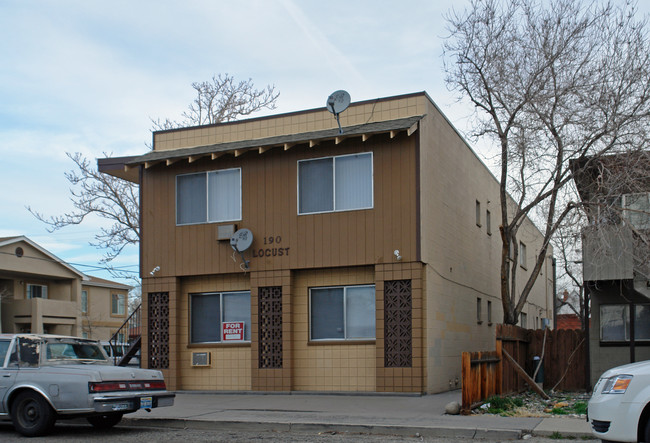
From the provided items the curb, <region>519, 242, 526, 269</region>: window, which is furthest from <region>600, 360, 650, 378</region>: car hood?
<region>519, 242, 526, 269</region>: window

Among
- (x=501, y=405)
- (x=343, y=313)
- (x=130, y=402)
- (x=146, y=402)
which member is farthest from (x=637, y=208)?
(x=130, y=402)

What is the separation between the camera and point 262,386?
1781cm

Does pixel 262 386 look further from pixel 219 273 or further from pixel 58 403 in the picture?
pixel 58 403

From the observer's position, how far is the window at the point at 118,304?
51.2 m

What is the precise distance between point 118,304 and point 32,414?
4156 cm

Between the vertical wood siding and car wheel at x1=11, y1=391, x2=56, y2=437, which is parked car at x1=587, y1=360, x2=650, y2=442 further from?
the vertical wood siding

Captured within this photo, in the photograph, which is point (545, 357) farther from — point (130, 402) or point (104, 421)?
point (130, 402)

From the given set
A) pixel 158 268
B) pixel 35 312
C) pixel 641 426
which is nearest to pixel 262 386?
pixel 158 268

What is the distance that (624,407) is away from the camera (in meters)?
8.20

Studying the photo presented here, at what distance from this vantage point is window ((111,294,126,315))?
168 ft

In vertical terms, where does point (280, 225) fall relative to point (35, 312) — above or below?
above

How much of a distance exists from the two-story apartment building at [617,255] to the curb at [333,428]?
6039 millimetres

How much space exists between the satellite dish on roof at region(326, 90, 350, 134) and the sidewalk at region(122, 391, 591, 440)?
6321mm

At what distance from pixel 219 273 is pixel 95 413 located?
7748mm
